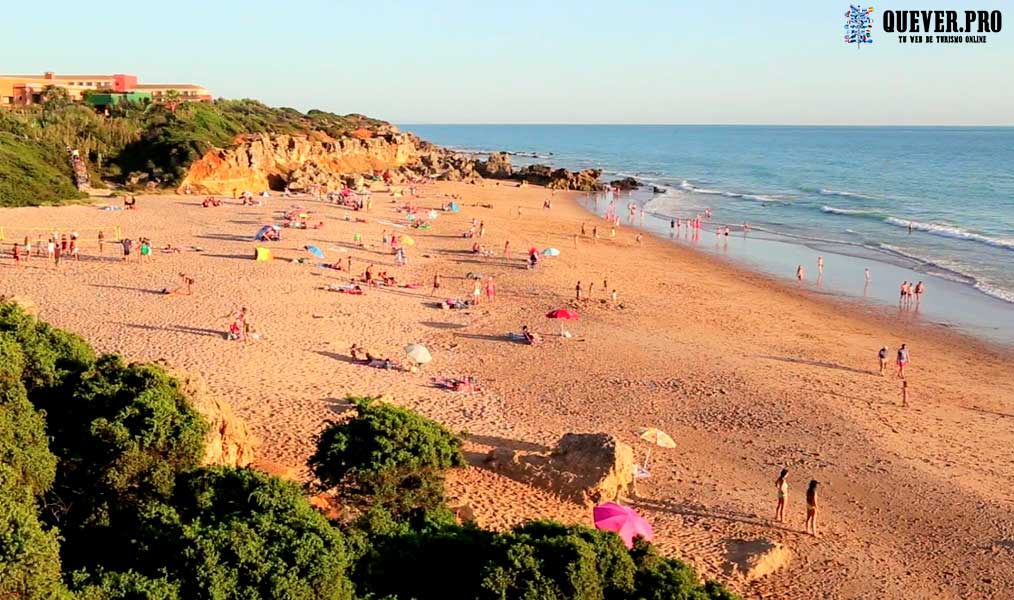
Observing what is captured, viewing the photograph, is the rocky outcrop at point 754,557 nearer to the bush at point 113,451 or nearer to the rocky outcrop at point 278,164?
the bush at point 113,451

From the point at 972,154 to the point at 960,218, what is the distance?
8101cm

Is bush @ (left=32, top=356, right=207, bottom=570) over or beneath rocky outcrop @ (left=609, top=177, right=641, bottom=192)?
beneath

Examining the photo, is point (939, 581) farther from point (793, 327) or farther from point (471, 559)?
point (793, 327)

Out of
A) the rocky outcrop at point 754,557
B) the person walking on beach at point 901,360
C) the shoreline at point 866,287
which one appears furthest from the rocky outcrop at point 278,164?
the rocky outcrop at point 754,557

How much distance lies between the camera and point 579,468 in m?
12.7

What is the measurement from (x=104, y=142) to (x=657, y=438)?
43495 mm

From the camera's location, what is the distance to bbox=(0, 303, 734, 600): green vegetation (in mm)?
6234

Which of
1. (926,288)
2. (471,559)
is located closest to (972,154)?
(926,288)

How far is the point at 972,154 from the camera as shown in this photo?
382ft

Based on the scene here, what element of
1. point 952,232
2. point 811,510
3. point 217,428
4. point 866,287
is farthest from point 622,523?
point 952,232

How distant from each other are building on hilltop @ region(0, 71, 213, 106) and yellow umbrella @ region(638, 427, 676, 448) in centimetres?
5627

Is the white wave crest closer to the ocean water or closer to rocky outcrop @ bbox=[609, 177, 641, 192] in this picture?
the ocean water

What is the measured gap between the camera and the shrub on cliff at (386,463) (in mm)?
9984

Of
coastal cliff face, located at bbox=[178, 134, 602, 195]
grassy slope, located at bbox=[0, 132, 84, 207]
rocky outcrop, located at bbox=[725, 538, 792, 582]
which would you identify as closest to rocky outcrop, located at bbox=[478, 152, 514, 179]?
coastal cliff face, located at bbox=[178, 134, 602, 195]
